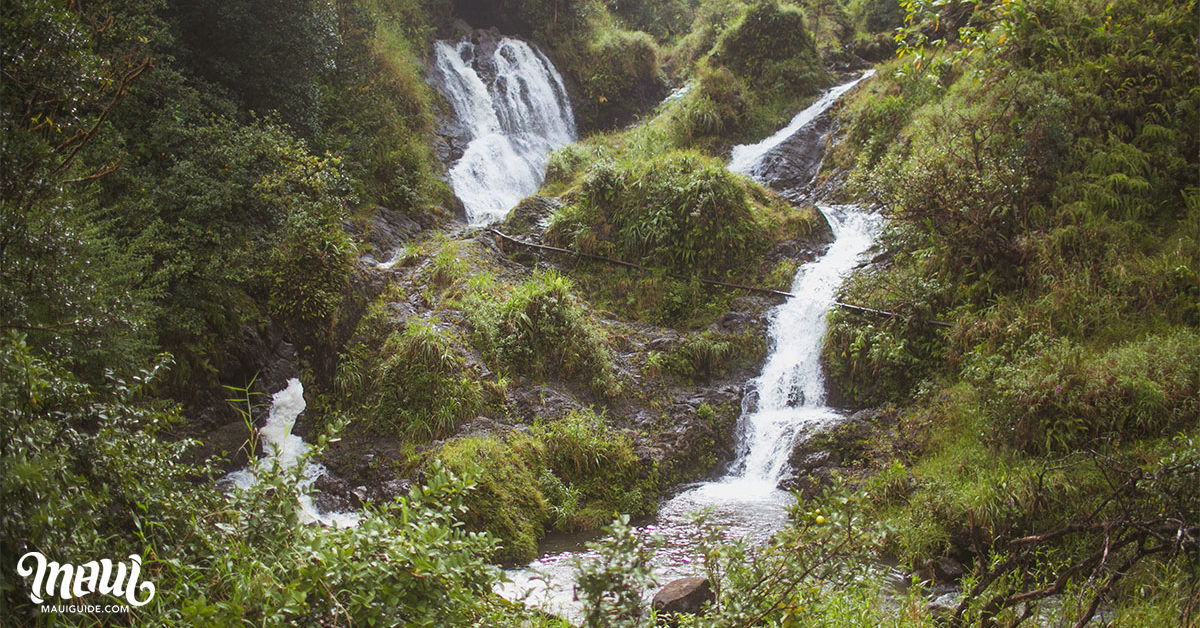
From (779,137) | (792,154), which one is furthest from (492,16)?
Answer: (792,154)

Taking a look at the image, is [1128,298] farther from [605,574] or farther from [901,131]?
[605,574]

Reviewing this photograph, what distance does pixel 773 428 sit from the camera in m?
9.05

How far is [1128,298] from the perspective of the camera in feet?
24.7

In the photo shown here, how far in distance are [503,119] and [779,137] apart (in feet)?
22.8

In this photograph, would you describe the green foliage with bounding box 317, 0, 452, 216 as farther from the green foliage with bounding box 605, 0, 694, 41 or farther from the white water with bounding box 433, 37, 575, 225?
the green foliage with bounding box 605, 0, 694, 41

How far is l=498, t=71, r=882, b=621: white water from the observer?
6637 millimetres

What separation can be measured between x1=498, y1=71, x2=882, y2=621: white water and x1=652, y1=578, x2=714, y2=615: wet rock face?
84cm

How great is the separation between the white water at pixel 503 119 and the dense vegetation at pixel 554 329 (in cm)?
152

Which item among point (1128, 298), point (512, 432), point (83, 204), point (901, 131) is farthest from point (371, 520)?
point (901, 131)

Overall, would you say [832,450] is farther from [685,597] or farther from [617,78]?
[617,78]

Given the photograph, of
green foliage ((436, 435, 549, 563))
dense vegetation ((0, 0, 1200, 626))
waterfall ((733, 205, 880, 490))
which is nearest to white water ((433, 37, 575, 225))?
dense vegetation ((0, 0, 1200, 626))

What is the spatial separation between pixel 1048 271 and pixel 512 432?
6.86m

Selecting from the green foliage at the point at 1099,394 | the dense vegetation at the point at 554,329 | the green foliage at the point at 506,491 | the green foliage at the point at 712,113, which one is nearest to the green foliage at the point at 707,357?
the dense vegetation at the point at 554,329

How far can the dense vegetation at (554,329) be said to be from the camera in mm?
3252
